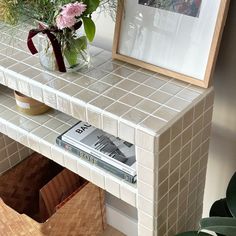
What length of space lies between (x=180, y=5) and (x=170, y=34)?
0.07 m

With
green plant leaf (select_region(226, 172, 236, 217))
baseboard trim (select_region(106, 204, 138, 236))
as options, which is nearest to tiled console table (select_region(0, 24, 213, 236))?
green plant leaf (select_region(226, 172, 236, 217))

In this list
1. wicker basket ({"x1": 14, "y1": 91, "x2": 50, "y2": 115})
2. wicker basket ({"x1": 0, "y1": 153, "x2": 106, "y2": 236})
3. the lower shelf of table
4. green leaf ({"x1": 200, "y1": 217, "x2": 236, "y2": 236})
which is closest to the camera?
green leaf ({"x1": 200, "y1": 217, "x2": 236, "y2": 236})

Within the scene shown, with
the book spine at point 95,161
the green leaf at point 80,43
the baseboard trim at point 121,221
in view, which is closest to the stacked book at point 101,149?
the book spine at point 95,161

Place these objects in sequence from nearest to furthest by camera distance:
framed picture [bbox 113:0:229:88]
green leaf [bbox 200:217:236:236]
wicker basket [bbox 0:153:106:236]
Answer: green leaf [bbox 200:217:236:236] < framed picture [bbox 113:0:229:88] < wicker basket [bbox 0:153:106:236]

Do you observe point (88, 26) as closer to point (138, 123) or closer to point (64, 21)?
point (64, 21)

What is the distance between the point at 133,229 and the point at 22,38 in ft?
2.82

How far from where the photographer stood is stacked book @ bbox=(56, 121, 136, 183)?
3.79ft

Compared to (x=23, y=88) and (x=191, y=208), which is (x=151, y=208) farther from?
(x=23, y=88)

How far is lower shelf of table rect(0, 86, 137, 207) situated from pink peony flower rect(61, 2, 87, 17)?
397 mm

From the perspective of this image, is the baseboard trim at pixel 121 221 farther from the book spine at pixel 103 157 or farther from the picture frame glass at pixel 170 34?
A: the picture frame glass at pixel 170 34

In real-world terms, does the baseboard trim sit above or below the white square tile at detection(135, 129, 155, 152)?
below

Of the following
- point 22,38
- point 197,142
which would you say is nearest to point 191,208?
point 197,142

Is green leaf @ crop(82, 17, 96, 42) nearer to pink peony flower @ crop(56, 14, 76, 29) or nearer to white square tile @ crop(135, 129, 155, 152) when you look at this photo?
pink peony flower @ crop(56, 14, 76, 29)

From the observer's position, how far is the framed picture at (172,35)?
1.06 m
